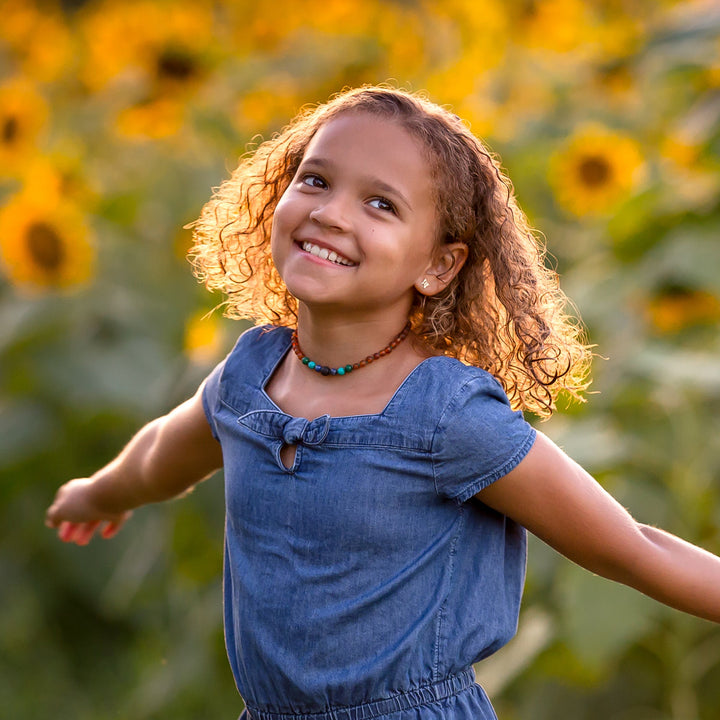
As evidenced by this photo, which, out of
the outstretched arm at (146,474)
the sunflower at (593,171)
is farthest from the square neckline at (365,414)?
the sunflower at (593,171)

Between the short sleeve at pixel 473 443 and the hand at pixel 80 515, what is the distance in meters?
0.59

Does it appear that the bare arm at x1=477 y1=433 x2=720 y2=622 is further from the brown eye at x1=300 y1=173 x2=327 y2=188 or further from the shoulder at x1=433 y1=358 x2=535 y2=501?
the brown eye at x1=300 y1=173 x2=327 y2=188

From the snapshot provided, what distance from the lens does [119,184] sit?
3893 millimetres

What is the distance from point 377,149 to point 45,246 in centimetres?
230

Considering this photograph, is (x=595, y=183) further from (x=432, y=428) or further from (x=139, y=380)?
(x=432, y=428)

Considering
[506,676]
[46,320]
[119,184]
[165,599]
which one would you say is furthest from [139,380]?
[506,676]

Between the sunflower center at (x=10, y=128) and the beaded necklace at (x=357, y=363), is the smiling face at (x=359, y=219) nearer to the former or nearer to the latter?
the beaded necklace at (x=357, y=363)

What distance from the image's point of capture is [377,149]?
1.27 meters

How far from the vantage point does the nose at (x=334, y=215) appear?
4.11 ft

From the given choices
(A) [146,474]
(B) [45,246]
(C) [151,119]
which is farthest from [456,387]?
(C) [151,119]

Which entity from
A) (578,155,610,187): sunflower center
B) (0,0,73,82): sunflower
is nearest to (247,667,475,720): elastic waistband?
(578,155,610,187): sunflower center

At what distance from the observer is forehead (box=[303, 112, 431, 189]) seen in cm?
127

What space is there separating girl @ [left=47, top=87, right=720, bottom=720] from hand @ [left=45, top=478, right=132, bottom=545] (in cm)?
33

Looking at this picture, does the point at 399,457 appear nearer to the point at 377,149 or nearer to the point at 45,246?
the point at 377,149
